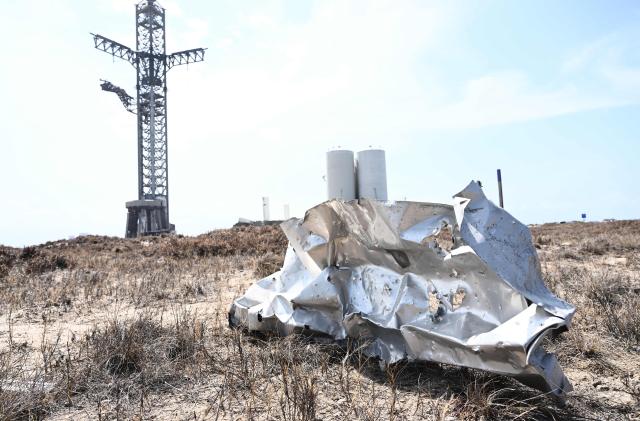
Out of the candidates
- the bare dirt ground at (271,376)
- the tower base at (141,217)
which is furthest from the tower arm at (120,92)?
the bare dirt ground at (271,376)

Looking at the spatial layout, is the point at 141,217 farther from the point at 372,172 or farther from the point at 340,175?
the point at 372,172

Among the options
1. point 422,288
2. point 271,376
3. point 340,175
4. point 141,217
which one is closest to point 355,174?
point 340,175

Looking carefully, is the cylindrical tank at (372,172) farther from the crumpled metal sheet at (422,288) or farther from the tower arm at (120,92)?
the tower arm at (120,92)

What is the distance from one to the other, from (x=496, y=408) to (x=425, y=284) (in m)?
0.89

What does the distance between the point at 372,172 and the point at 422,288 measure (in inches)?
134

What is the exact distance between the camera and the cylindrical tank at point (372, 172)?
615 centimetres

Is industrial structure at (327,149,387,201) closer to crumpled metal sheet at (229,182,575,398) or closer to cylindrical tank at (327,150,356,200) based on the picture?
cylindrical tank at (327,150,356,200)

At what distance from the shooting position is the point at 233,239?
14.1 metres

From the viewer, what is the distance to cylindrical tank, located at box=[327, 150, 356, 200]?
6.34 m

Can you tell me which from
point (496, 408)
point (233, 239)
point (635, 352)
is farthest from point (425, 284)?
point (233, 239)

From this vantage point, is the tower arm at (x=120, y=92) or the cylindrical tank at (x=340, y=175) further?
the tower arm at (x=120, y=92)

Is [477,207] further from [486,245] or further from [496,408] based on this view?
[496,408]

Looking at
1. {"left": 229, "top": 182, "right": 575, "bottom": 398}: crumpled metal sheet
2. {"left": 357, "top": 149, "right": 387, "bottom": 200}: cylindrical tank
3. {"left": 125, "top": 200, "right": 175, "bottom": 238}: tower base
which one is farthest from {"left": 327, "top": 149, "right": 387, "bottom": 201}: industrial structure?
{"left": 125, "top": 200, "right": 175, "bottom": 238}: tower base

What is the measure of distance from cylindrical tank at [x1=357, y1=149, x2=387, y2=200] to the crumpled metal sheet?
2.36m
